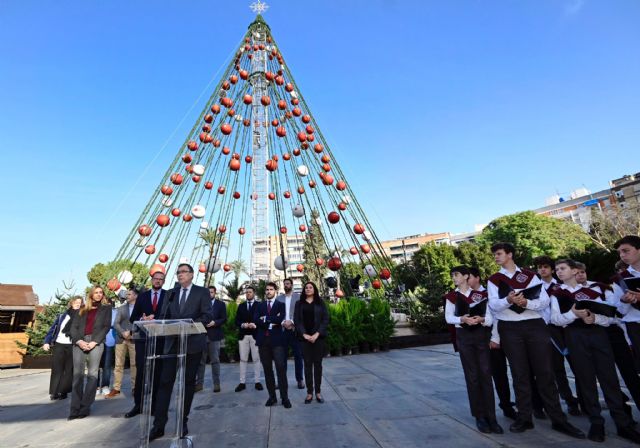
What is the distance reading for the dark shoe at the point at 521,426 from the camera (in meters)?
3.41

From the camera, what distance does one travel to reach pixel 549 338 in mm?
3506

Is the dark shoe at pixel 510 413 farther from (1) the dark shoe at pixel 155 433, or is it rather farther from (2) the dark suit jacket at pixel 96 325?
(2) the dark suit jacket at pixel 96 325

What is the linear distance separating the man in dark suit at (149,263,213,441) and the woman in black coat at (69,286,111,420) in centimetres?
183

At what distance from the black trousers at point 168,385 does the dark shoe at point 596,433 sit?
3.96 metres

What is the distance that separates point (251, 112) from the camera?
12008mm

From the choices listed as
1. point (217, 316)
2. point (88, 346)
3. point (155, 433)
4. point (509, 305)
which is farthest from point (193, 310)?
point (509, 305)

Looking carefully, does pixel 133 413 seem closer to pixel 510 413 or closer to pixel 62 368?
pixel 62 368

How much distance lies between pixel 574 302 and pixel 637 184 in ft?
204

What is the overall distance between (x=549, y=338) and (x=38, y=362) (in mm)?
14042

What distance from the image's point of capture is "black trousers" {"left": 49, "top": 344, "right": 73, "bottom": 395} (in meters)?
5.98

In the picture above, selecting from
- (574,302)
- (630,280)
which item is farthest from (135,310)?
(630,280)

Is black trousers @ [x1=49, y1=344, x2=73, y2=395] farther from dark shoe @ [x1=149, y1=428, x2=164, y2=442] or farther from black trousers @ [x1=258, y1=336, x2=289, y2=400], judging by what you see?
black trousers @ [x1=258, y1=336, x2=289, y2=400]

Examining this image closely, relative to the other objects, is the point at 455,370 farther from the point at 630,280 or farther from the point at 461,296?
the point at 630,280

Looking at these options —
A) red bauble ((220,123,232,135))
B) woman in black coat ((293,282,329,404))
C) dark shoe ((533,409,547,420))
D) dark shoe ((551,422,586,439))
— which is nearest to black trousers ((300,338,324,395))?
woman in black coat ((293,282,329,404))
